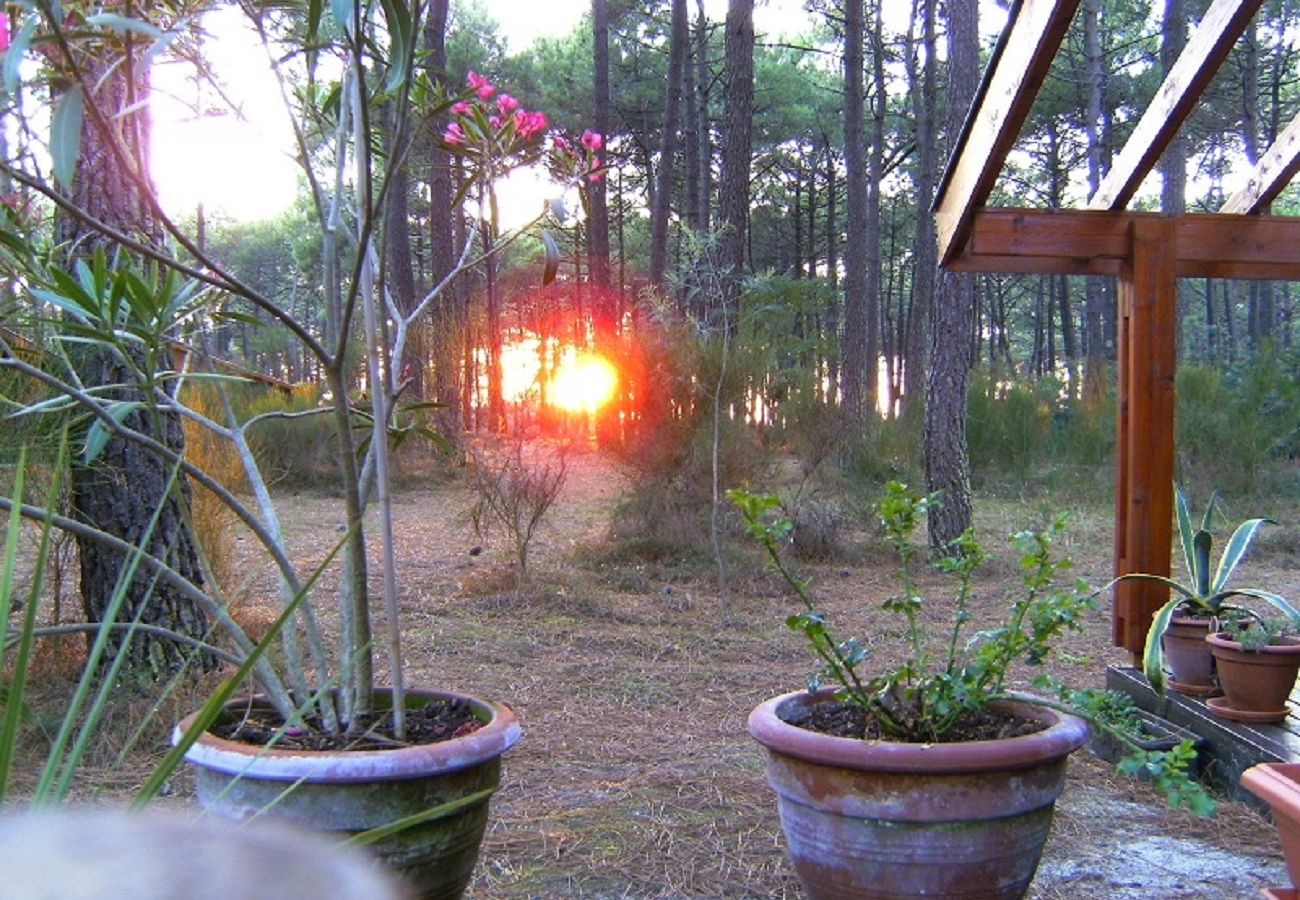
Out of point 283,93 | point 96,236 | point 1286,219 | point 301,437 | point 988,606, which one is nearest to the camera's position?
point 283,93

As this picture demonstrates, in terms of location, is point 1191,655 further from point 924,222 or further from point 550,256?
point 924,222

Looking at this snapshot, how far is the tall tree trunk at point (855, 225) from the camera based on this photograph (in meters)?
11.9

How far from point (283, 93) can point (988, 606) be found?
458cm

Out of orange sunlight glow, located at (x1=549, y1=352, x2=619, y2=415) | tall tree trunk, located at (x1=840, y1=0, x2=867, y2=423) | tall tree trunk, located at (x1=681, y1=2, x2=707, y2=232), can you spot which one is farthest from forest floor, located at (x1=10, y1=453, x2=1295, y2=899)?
tall tree trunk, located at (x1=681, y1=2, x2=707, y2=232)

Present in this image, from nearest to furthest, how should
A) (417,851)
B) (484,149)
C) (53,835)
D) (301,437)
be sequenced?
1. (53,835)
2. (417,851)
3. (484,149)
4. (301,437)

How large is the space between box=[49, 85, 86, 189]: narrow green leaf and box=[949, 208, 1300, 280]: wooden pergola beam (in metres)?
2.93

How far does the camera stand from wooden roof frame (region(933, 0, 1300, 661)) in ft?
12.1

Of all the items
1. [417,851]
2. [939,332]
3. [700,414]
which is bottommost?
[417,851]

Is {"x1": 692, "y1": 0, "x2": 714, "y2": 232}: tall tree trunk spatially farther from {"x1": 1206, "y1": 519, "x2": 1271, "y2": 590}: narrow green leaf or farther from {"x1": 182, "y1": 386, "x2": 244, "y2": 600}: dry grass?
{"x1": 1206, "y1": 519, "x2": 1271, "y2": 590}: narrow green leaf

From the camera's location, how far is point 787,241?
25.4 metres

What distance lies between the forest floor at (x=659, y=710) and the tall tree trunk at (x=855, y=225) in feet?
14.6

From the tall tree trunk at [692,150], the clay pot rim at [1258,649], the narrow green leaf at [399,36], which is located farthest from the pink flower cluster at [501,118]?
the tall tree trunk at [692,150]

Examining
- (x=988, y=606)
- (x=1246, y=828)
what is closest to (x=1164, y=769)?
(x=1246, y=828)

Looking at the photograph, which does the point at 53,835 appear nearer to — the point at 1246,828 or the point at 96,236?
the point at 1246,828
